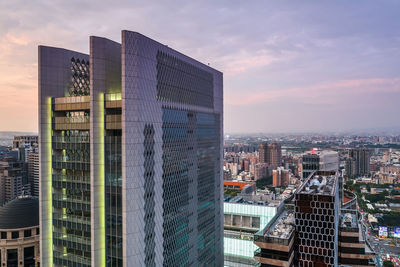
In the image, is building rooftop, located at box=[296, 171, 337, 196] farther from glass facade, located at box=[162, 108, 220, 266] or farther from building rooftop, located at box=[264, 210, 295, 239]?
glass facade, located at box=[162, 108, 220, 266]

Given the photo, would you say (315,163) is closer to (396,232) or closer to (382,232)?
(382,232)

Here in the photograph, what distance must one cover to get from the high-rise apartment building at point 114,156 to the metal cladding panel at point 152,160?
0.15 metres

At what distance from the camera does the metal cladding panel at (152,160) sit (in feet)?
130

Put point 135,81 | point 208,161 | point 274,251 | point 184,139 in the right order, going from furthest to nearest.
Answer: point 208,161
point 184,139
point 274,251
point 135,81

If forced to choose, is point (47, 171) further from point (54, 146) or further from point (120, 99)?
point (120, 99)

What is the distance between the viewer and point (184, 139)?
56125mm

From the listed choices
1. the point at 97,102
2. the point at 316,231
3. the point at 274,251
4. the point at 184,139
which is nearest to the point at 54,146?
the point at 97,102

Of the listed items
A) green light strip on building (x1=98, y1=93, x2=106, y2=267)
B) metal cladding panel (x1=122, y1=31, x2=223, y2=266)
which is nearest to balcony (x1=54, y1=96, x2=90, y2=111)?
green light strip on building (x1=98, y1=93, x2=106, y2=267)

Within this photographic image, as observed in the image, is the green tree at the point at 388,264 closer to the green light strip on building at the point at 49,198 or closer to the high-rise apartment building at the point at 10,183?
the green light strip on building at the point at 49,198

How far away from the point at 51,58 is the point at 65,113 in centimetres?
862

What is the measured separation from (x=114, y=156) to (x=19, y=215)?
6478 centimetres

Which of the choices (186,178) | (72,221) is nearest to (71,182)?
(72,221)

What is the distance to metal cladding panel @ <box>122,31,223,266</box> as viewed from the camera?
39625 millimetres

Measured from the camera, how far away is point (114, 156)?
136ft
